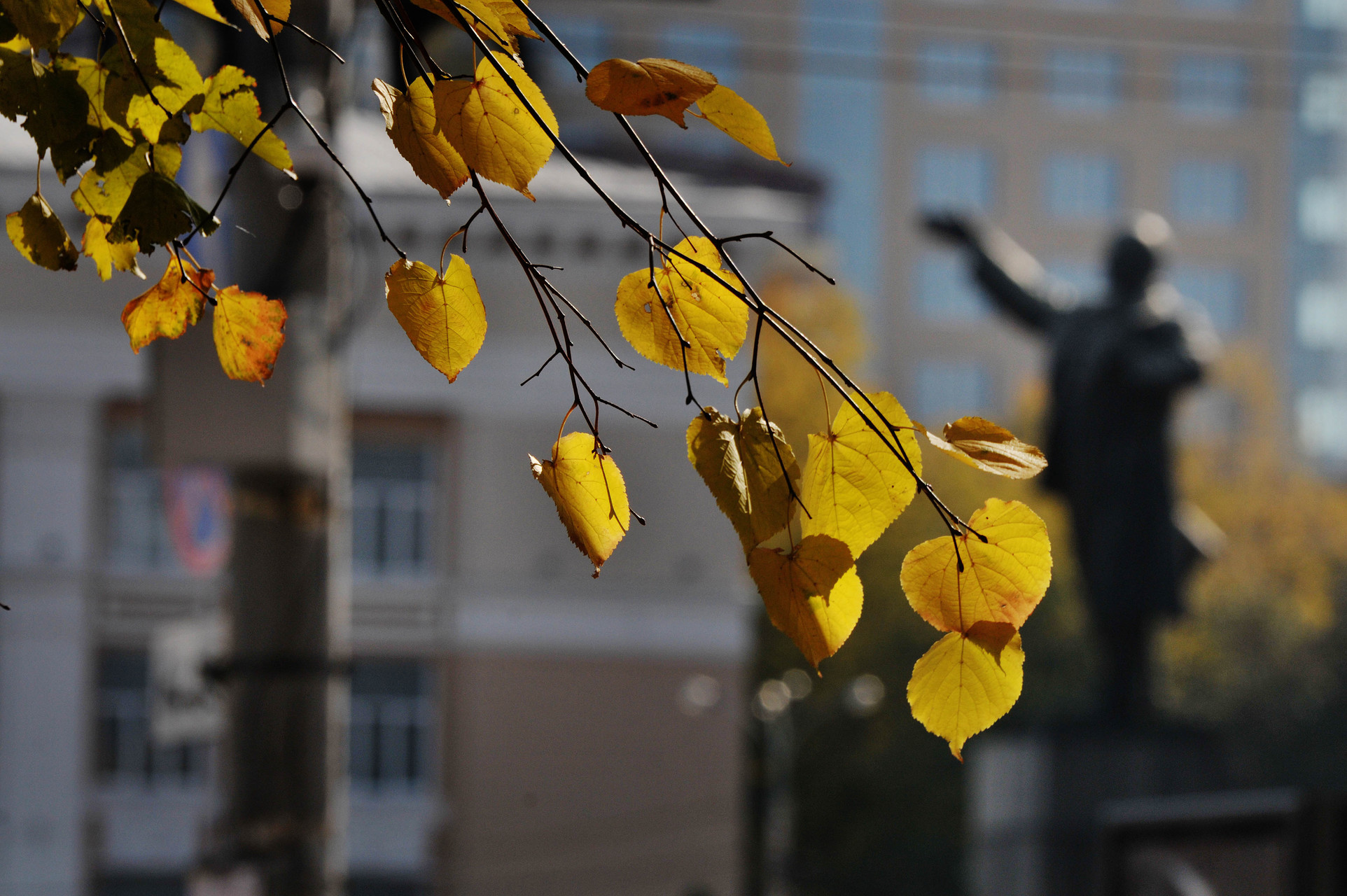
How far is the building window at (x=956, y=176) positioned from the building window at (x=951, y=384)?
3.08 m

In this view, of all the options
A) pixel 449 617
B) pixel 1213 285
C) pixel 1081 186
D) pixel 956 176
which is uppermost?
pixel 956 176

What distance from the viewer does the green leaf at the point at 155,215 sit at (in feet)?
2.85

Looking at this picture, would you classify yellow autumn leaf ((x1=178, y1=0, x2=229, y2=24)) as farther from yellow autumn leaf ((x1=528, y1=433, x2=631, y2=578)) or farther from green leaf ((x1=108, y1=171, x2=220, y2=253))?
yellow autumn leaf ((x1=528, y1=433, x2=631, y2=578))

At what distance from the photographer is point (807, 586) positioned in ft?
2.81

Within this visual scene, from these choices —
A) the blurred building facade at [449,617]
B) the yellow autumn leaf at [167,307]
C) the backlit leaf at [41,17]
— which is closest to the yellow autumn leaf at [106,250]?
the yellow autumn leaf at [167,307]

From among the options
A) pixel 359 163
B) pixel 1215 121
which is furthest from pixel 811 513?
pixel 1215 121

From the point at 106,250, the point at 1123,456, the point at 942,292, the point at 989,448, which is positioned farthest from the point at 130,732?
the point at 942,292

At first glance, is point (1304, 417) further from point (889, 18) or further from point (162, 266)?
point (162, 266)

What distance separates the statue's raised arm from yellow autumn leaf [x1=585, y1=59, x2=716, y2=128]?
6375 millimetres

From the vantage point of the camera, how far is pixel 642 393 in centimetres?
1077

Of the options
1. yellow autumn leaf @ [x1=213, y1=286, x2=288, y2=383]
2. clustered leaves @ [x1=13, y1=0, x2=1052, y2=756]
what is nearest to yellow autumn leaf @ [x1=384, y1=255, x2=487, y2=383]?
clustered leaves @ [x1=13, y1=0, x2=1052, y2=756]

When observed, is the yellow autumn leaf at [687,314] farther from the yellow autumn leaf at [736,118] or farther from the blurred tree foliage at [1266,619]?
the blurred tree foliage at [1266,619]

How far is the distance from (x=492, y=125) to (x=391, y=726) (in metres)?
11.0

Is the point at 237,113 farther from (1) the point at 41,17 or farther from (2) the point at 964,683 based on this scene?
(2) the point at 964,683
